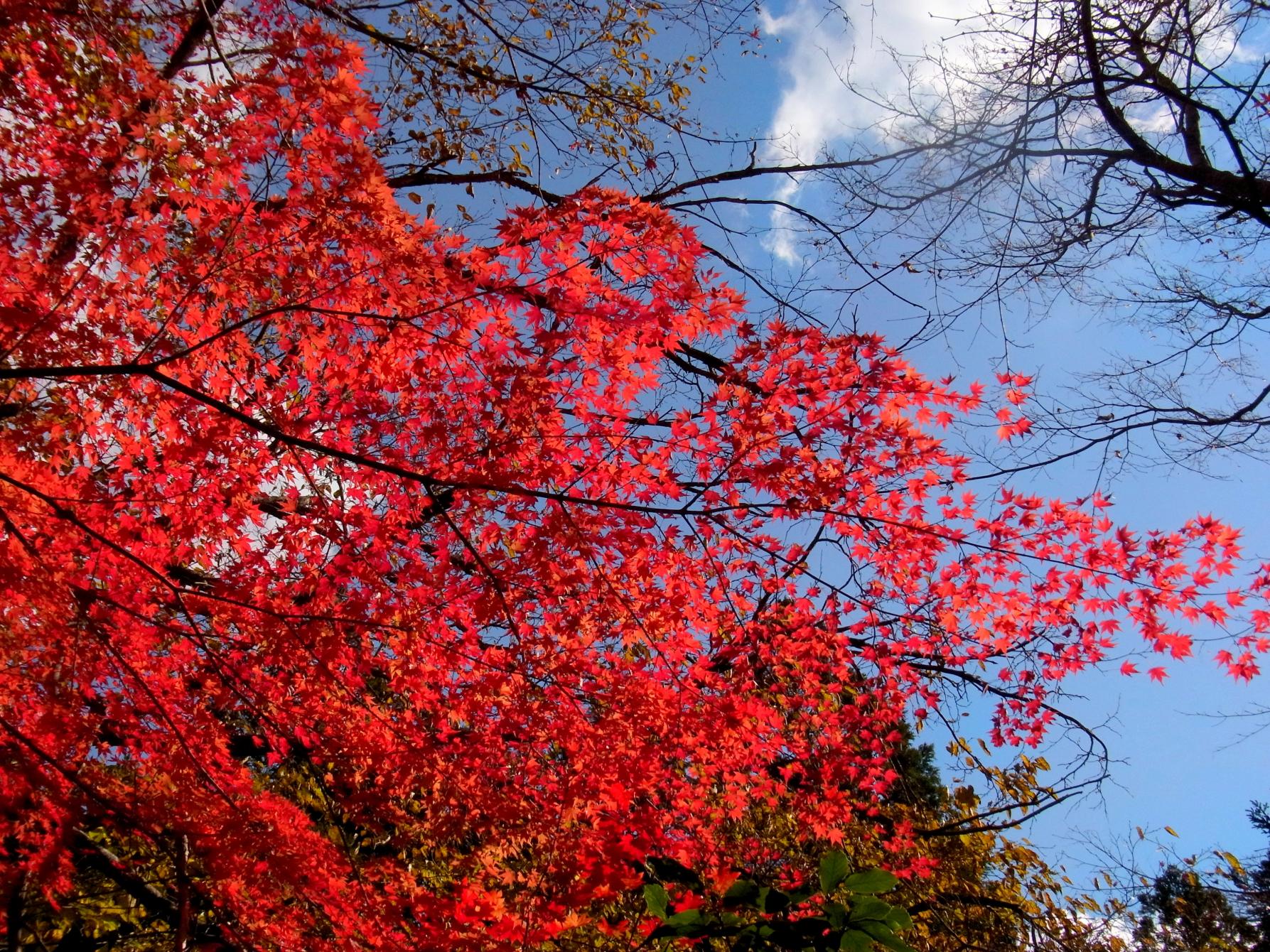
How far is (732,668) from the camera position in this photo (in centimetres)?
938

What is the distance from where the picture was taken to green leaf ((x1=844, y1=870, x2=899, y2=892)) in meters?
1.96

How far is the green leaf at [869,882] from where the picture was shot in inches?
77.2

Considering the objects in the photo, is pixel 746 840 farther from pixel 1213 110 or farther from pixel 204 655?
pixel 1213 110

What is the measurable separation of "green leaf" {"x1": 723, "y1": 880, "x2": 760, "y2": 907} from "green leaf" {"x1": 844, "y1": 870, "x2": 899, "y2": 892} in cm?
26

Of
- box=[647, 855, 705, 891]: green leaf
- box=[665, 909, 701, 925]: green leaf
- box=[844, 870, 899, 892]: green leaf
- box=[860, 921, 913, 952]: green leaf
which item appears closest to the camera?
box=[860, 921, 913, 952]: green leaf

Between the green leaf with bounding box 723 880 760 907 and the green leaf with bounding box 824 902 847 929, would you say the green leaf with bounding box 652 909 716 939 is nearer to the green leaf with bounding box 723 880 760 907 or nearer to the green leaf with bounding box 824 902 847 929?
the green leaf with bounding box 723 880 760 907

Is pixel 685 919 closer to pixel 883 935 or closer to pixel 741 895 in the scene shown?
pixel 741 895

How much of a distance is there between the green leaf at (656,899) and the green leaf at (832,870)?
467mm

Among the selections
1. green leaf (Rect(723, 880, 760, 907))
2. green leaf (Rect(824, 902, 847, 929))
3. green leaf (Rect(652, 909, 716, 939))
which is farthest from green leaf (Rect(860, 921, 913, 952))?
green leaf (Rect(652, 909, 716, 939))

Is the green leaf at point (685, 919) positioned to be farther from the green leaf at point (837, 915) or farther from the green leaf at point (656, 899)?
the green leaf at point (837, 915)

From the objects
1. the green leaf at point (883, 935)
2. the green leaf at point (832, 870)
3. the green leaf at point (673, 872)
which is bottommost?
the green leaf at point (673, 872)

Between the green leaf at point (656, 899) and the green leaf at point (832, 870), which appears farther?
the green leaf at point (656, 899)

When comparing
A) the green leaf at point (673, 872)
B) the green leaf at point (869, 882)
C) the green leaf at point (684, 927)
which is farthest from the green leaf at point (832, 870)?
the green leaf at point (673, 872)

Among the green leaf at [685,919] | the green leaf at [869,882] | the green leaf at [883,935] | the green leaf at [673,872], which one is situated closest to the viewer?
the green leaf at [883,935]
